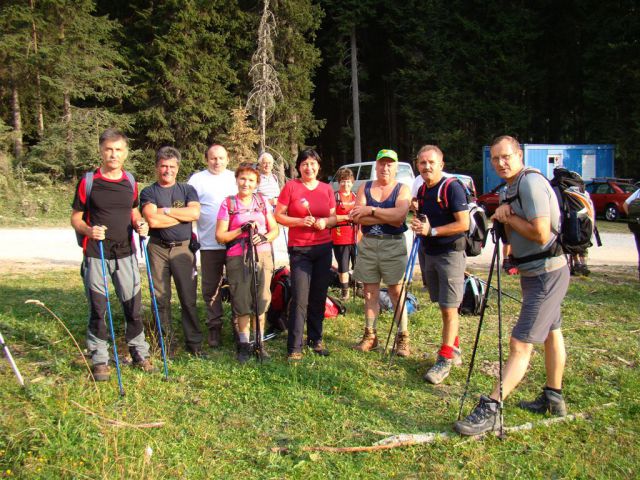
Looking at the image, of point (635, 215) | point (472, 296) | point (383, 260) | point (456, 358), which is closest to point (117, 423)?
point (383, 260)

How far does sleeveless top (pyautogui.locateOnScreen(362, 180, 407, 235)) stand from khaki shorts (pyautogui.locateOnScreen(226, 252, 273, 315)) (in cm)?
99

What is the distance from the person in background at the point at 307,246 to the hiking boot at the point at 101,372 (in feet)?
4.98

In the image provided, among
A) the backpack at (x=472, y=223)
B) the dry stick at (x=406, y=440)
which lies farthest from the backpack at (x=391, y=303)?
the dry stick at (x=406, y=440)

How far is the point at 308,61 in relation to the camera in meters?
25.1

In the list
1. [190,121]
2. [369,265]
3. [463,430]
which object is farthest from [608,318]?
[190,121]

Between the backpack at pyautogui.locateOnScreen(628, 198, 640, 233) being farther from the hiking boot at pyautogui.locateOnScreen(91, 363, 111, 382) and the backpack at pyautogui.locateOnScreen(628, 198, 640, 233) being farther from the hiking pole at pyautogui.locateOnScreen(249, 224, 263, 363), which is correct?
the hiking boot at pyautogui.locateOnScreen(91, 363, 111, 382)

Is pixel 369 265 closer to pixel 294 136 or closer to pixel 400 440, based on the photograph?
pixel 400 440

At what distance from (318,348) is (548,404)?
2.05 m

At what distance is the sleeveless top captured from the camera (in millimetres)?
4770

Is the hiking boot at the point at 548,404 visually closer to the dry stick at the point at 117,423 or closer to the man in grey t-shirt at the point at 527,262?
the man in grey t-shirt at the point at 527,262

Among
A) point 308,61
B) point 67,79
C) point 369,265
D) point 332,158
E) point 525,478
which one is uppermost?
point 308,61

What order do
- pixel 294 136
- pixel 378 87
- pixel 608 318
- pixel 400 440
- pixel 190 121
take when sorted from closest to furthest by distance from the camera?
1. pixel 400 440
2. pixel 608 318
3. pixel 190 121
4. pixel 294 136
5. pixel 378 87

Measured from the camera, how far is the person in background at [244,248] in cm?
477

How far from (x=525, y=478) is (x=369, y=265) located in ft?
7.47
